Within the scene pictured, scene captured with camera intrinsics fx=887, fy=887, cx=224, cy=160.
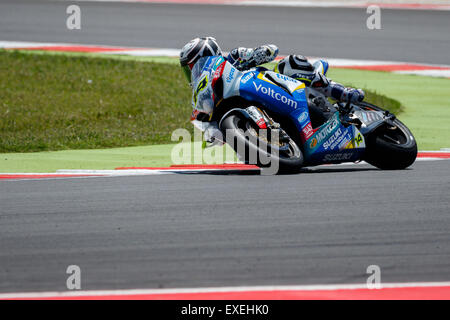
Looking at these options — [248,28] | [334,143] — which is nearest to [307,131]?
[334,143]

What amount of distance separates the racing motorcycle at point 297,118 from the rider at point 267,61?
3.2 inches

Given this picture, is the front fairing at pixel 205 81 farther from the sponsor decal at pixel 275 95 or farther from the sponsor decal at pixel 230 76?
the sponsor decal at pixel 275 95

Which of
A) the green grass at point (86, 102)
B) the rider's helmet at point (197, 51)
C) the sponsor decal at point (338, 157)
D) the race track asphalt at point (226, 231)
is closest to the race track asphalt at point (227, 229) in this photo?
the race track asphalt at point (226, 231)

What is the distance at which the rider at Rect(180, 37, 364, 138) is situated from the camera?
8367 mm

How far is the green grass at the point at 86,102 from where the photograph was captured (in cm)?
1146

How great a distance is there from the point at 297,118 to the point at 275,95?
295 mm

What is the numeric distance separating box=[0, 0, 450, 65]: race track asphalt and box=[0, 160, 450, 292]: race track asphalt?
10.8 meters

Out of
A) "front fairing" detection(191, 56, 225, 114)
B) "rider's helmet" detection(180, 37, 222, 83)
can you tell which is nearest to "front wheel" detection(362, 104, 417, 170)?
"front fairing" detection(191, 56, 225, 114)

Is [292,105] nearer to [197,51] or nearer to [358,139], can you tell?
[358,139]

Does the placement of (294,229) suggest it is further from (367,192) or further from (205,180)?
(205,180)

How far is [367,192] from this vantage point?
709cm

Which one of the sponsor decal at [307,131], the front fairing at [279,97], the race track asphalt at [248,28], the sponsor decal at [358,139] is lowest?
the sponsor decal at [358,139]

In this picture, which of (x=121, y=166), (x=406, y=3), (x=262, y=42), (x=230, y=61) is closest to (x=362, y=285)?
(x=230, y=61)

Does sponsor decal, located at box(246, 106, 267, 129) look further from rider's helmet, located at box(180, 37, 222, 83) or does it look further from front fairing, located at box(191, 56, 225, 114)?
rider's helmet, located at box(180, 37, 222, 83)
